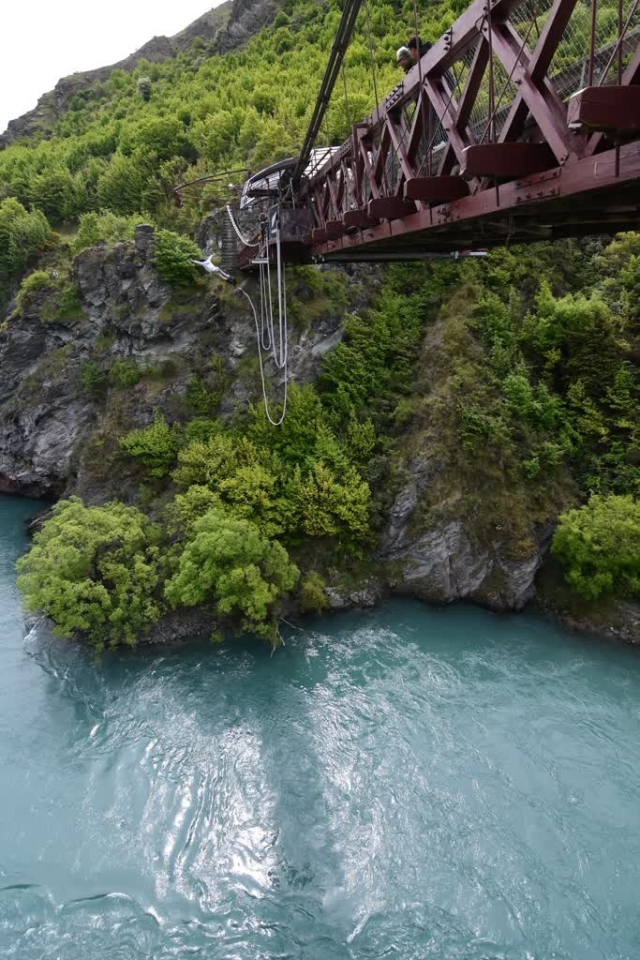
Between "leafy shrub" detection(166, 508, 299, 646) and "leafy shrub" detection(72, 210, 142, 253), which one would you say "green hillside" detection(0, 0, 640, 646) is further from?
"leafy shrub" detection(72, 210, 142, 253)

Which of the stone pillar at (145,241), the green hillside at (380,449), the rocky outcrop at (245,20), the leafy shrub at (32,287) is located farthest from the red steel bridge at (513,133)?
the rocky outcrop at (245,20)

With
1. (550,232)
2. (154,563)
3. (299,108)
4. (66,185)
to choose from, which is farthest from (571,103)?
(66,185)

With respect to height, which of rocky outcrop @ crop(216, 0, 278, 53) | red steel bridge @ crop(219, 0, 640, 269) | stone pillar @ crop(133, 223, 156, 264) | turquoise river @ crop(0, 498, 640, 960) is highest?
rocky outcrop @ crop(216, 0, 278, 53)

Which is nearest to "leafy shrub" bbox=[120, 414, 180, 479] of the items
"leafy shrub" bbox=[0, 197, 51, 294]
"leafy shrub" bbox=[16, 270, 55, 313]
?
"leafy shrub" bbox=[16, 270, 55, 313]

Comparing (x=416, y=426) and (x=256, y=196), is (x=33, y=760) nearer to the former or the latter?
(x=416, y=426)

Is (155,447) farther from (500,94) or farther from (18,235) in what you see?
(18,235)

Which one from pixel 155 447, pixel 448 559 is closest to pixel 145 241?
pixel 155 447

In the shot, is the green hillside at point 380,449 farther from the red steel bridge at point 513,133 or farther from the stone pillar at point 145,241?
the red steel bridge at point 513,133
